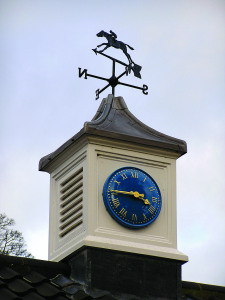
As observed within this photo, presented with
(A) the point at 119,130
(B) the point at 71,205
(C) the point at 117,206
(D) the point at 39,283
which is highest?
(A) the point at 119,130

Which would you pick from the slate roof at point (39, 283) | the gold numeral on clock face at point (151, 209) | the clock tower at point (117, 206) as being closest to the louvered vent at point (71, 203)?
the clock tower at point (117, 206)

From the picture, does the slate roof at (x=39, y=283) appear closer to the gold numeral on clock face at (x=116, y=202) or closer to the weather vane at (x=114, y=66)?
the gold numeral on clock face at (x=116, y=202)

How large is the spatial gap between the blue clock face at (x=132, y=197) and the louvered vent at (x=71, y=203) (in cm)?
52

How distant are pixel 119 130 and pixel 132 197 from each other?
3.84 ft

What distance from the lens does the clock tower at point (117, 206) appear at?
47.0 ft

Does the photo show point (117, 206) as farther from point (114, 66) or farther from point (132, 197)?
point (114, 66)

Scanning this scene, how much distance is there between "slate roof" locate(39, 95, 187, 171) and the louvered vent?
0.53 metres

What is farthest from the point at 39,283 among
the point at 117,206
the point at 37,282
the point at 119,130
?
the point at 119,130

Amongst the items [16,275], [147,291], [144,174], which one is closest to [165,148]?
[144,174]

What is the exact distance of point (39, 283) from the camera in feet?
43.8

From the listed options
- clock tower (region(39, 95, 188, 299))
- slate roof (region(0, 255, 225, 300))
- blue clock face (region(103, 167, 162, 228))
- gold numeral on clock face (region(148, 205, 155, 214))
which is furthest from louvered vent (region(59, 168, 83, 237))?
gold numeral on clock face (region(148, 205, 155, 214))

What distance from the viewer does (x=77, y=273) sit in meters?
14.2

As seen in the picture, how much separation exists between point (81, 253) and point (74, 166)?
1716mm

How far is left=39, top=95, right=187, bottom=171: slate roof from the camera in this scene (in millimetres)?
15055
